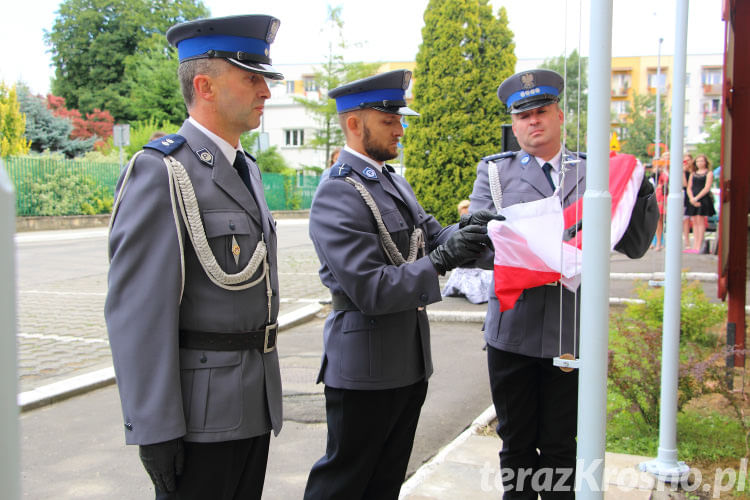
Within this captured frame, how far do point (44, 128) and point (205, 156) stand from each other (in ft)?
111

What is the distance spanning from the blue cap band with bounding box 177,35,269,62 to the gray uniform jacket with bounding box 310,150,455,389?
643mm

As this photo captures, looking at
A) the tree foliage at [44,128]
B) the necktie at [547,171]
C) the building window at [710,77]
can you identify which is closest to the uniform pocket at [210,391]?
the necktie at [547,171]

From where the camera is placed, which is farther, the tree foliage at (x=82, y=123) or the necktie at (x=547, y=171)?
the tree foliage at (x=82, y=123)

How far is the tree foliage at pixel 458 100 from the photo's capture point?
11.8 meters

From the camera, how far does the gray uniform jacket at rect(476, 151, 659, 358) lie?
293 centimetres

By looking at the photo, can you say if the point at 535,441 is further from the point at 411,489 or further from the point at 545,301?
the point at 411,489

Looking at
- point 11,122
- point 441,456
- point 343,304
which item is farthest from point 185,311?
point 11,122

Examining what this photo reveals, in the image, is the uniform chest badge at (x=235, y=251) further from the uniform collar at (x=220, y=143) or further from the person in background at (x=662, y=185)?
the person in background at (x=662, y=185)

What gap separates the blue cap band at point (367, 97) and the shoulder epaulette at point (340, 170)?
24 cm

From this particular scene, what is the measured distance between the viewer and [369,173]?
2.73 meters

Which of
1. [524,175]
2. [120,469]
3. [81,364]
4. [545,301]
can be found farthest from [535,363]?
[81,364]

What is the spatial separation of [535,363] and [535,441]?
0.37 metres

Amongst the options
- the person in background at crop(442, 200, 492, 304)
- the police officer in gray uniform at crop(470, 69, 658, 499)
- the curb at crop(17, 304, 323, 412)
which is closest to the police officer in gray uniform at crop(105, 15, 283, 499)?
the police officer in gray uniform at crop(470, 69, 658, 499)

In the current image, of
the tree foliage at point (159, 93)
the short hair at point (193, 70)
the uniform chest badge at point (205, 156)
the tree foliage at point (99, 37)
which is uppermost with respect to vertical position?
the tree foliage at point (99, 37)
